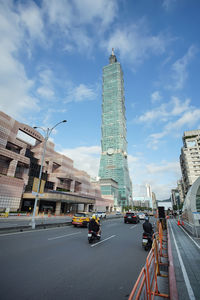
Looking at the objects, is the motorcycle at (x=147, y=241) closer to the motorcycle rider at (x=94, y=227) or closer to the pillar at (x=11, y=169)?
the motorcycle rider at (x=94, y=227)

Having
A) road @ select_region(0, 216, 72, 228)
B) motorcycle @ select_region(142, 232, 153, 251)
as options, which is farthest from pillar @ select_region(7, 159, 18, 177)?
motorcycle @ select_region(142, 232, 153, 251)

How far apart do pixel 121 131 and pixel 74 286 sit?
150m

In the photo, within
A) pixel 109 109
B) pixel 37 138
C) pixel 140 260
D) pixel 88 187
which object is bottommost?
pixel 140 260

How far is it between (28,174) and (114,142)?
4181 inches

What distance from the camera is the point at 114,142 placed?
485ft

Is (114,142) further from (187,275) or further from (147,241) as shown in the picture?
(187,275)

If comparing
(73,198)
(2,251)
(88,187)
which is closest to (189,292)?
(2,251)

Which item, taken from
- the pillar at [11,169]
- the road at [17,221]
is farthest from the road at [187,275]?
Result: the pillar at [11,169]

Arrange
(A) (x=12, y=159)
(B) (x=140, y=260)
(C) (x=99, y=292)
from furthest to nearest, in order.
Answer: (A) (x=12, y=159) → (B) (x=140, y=260) → (C) (x=99, y=292)

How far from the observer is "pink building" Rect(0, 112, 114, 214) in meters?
37.7

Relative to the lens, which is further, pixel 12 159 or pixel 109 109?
pixel 109 109

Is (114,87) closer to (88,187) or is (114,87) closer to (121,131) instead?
(121,131)

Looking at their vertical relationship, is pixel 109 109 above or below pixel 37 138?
above

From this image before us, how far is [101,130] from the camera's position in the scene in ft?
529
